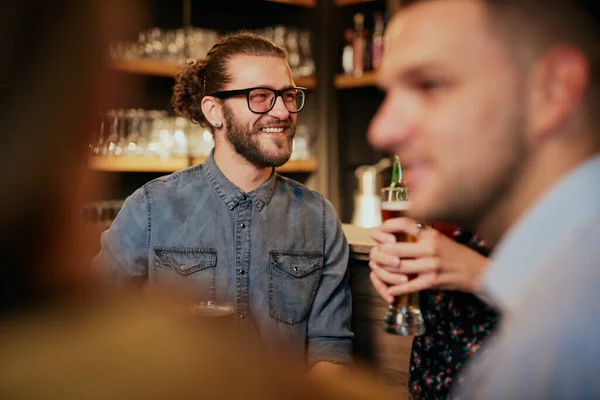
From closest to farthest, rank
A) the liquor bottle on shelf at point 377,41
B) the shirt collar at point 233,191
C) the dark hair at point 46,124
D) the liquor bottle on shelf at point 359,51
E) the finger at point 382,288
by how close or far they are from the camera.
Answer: the dark hair at point 46,124 → the finger at point 382,288 → the shirt collar at point 233,191 → the liquor bottle on shelf at point 377,41 → the liquor bottle on shelf at point 359,51

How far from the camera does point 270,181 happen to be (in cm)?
208

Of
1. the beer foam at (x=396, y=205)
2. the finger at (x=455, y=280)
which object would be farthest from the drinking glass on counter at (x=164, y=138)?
the finger at (x=455, y=280)

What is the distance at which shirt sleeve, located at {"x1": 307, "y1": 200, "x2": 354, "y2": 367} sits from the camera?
188 cm

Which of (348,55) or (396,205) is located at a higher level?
(348,55)

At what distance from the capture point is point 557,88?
599mm

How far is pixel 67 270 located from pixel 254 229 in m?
1.68

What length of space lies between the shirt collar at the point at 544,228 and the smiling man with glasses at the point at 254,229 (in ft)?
4.11

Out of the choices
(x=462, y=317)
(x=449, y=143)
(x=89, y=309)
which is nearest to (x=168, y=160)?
(x=462, y=317)

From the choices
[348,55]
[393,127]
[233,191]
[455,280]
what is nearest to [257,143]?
[233,191]

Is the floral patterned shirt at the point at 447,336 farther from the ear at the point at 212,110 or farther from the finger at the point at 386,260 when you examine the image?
the ear at the point at 212,110

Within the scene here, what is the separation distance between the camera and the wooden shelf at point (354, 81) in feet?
11.9

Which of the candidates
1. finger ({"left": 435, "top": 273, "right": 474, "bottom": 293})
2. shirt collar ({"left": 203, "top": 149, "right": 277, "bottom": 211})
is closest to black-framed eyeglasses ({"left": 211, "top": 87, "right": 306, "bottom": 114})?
shirt collar ({"left": 203, "top": 149, "right": 277, "bottom": 211})

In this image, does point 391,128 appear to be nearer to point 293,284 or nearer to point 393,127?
point 393,127

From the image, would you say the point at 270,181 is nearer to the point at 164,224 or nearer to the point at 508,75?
the point at 164,224
